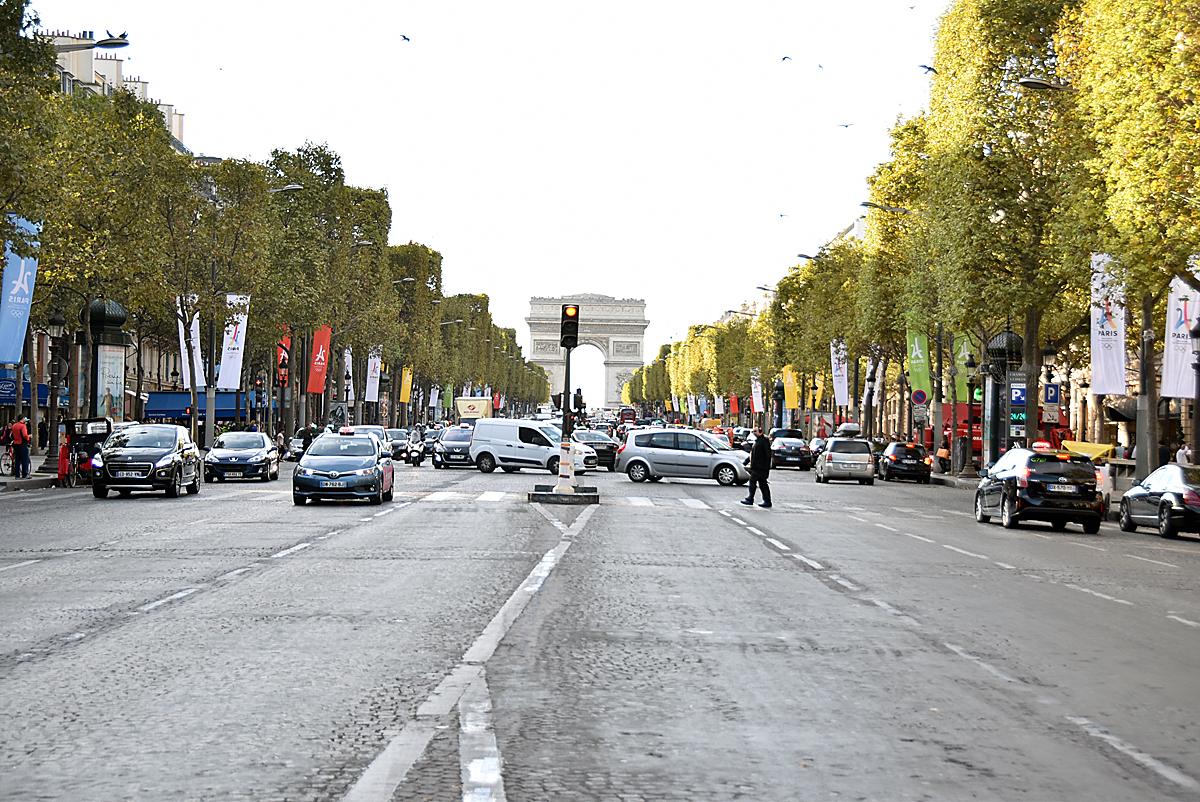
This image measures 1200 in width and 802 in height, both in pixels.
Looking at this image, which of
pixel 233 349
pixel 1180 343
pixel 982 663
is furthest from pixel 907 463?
pixel 982 663

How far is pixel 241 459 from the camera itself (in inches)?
1864

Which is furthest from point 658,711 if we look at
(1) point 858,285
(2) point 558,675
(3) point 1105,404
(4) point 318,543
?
(3) point 1105,404

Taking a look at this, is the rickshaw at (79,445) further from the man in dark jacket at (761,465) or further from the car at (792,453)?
the car at (792,453)

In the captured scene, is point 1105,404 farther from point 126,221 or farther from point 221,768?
point 221,768

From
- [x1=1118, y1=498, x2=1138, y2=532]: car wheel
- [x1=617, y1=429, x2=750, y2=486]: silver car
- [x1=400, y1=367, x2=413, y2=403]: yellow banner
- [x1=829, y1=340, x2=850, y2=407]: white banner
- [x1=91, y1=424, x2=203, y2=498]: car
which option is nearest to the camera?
[x1=1118, y1=498, x2=1138, y2=532]: car wheel

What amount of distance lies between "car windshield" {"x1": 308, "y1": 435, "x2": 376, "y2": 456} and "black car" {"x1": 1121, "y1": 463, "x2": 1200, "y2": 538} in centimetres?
1547

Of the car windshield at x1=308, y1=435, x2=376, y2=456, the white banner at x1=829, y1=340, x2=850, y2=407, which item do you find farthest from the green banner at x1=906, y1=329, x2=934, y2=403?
the car windshield at x1=308, y1=435, x2=376, y2=456

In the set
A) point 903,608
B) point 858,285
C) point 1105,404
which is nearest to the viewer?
point 903,608

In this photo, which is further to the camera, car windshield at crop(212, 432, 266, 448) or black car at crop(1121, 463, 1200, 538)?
car windshield at crop(212, 432, 266, 448)

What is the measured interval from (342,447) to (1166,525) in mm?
16587

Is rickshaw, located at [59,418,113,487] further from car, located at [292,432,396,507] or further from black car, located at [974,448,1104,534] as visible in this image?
black car, located at [974,448,1104,534]

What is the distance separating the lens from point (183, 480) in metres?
37.2

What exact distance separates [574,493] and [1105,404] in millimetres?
42009

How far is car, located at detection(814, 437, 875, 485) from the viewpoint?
55688 mm
